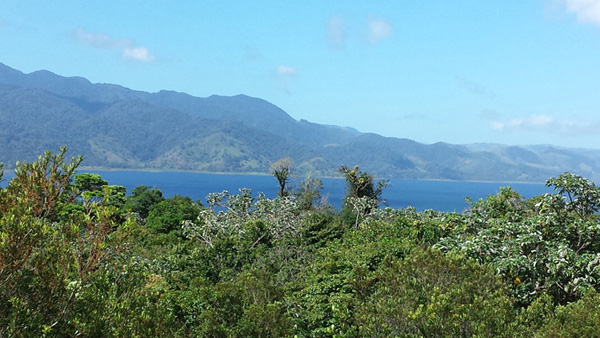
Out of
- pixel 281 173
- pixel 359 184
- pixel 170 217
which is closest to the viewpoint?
pixel 170 217

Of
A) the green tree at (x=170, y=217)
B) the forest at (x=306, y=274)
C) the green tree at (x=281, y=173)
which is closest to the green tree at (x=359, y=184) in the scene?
the green tree at (x=281, y=173)

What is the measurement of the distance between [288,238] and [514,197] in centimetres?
919

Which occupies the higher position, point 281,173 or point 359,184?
point 281,173

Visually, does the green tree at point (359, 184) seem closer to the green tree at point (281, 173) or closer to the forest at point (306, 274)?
the green tree at point (281, 173)

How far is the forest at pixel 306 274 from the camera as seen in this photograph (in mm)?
6801

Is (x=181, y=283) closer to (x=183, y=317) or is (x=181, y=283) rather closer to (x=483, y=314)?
(x=183, y=317)

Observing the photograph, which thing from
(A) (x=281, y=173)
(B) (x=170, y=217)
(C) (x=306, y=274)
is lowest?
(B) (x=170, y=217)

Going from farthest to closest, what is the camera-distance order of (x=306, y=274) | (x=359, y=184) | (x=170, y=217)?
(x=359, y=184) < (x=170, y=217) < (x=306, y=274)

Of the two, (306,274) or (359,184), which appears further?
(359,184)

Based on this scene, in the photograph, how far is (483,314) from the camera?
9156 mm

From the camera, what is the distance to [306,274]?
17.0 metres

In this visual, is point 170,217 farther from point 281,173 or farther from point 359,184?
point 359,184

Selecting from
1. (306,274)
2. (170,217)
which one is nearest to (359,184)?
(170,217)

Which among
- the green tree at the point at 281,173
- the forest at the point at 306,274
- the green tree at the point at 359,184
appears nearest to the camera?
the forest at the point at 306,274
